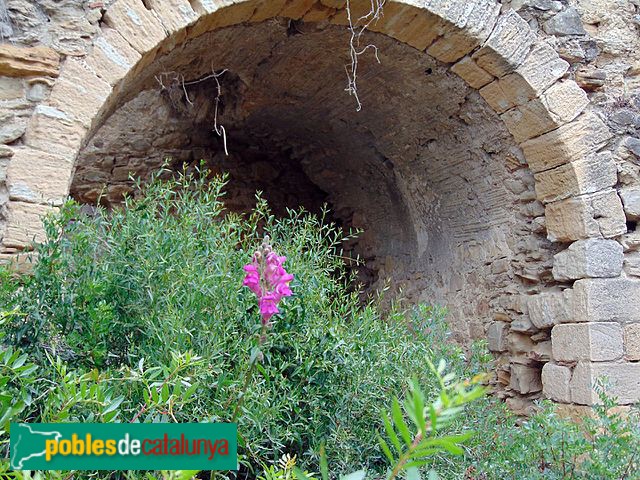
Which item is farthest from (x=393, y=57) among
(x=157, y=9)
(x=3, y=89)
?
(x=3, y=89)

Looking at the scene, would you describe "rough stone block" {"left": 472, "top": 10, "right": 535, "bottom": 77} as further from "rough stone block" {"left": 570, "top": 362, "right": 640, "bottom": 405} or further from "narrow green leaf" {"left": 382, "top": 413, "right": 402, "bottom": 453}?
"narrow green leaf" {"left": 382, "top": 413, "right": 402, "bottom": 453}

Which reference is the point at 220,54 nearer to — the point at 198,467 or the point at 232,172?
the point at 232,172

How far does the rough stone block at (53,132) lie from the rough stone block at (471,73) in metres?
2.16

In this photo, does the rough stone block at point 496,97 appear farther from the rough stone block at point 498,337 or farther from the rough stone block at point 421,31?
the rough stone block at point 498,337

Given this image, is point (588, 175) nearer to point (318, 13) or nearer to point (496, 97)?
point (496, 97)

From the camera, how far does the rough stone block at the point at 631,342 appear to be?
11.5 feet

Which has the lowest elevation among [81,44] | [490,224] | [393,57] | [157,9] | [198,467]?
[198,467]

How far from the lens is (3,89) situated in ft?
8.73

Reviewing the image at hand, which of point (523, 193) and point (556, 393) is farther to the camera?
point (523, 193)

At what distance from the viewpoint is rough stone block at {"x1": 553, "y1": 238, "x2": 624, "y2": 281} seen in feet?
11.7

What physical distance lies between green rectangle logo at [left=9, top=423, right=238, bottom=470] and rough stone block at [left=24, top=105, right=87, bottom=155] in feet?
6.14

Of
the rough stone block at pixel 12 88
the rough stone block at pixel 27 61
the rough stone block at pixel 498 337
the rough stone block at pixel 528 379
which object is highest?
the rough stone block at pixel 27 61

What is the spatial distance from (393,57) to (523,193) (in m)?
1.16

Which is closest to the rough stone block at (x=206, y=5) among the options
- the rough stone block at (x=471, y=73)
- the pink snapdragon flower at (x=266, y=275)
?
the rough stone block at (x=471, y=73)
